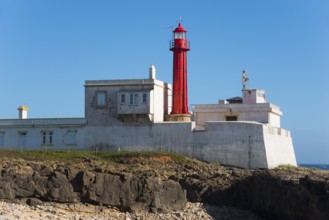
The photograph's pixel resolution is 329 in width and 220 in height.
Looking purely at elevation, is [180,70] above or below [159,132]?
above

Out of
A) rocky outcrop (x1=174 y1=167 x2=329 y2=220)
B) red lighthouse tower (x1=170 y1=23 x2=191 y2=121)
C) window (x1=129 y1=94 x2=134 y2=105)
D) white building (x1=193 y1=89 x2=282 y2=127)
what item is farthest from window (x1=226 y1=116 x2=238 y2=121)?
rocky outcrop (x1=174 y1=167 x2=329 y2=220)

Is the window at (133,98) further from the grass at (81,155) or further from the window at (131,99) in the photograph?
the grass at (81,155)

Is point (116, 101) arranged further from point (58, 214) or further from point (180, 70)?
point (58, 214)

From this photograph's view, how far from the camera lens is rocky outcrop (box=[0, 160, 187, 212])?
99.9 ft

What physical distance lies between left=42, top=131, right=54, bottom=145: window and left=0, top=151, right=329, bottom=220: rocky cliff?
26.3ft

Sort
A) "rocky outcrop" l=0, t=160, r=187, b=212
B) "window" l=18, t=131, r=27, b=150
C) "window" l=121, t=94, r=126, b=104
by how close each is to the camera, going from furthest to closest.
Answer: "window" l=18, t=131, r=27, b=150 → "window" l=121, t=94, r=126, b=104 → "rocky outcrop" l=0, t=160, r=187, b=212

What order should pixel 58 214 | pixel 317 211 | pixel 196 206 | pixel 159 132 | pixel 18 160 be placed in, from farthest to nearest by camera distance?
pixel 159 132, pixel 18 160, pixel 196 206, pixel 58 214, pixel 317 211

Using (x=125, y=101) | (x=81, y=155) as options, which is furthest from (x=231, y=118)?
(x=81, y=155)

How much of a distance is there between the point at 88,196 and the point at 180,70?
Result: 47.8 ft

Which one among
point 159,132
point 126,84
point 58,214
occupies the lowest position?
point 58,214

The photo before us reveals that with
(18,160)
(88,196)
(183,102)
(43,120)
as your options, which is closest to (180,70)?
(183,102)

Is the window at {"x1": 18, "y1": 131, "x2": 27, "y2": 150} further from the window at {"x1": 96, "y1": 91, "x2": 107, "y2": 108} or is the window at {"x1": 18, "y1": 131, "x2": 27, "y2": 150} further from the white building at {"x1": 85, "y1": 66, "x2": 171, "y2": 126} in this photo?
the window at {"x1": 96, "y1": 91, "x2": 107, "y2": 108}

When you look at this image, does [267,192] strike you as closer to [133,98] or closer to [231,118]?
[231,118]

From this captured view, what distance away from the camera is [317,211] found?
1013 inches
